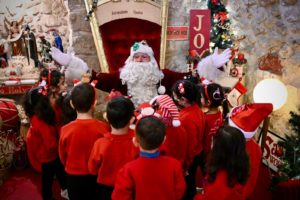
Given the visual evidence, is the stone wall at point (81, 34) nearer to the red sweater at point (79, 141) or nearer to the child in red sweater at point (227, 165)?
the red sweater at point (79, 141)

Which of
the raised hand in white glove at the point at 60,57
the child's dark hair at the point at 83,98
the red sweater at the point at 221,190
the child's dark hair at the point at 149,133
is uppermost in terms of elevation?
the raised hand in white glove at the point at 60,57

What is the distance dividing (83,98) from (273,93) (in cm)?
228

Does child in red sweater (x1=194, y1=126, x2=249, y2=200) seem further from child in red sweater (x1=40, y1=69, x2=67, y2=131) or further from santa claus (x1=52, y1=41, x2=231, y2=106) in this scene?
santa claus (x1=52, y1=41, x2=231, y2=106)

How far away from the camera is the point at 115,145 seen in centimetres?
211

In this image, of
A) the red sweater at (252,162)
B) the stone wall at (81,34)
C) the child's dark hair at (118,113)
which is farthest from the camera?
the stone wall at (81,34)

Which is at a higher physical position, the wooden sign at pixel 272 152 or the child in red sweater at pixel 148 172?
the child in red sweater at pixel 148 172

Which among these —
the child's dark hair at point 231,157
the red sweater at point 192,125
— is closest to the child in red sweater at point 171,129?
the red sweater at point 192,125

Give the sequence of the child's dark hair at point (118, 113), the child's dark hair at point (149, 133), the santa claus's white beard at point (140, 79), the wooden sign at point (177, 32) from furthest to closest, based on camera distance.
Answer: the wooden sign at point (177, 32) → the santa claus's white beard at point (140, 79) → the child's dark hair at point (118, 113) → the child's dark hair at point (149, 133)

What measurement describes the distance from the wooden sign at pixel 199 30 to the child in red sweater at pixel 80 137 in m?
2.99

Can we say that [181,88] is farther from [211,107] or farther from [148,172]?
[148,172]

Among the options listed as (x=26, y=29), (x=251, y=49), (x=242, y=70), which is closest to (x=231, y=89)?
(x=242, y=70)

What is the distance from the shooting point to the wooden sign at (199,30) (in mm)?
4832

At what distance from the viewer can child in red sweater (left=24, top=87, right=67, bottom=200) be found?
2855mm

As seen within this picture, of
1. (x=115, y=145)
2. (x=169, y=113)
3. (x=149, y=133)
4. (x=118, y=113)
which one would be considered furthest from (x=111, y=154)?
(x=169, y=113)
